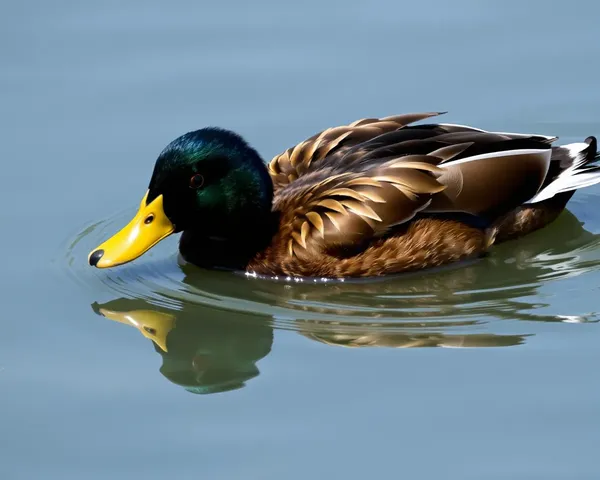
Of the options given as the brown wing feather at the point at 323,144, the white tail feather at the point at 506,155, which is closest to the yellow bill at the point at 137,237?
the brown wing feather at the point at 323,144

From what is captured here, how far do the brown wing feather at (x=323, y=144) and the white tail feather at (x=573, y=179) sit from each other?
1.20 metres

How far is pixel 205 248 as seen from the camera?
11906 mm

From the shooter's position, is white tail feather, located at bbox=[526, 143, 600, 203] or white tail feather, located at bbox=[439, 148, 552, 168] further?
white tail feather, located at bbox=[526, 143, 600, 203]

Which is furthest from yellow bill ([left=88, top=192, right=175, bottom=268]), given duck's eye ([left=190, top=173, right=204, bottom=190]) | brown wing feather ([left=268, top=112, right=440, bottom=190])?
brown wing feather ([left=268, top=112, right=440, bottom=190])

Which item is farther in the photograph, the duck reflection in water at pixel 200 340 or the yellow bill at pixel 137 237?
the yellow bill at pixel 137 237

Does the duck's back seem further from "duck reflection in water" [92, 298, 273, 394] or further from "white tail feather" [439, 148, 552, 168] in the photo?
"duck reflection in water" [92, 298, 273, 394]

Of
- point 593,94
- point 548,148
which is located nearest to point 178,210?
point 548,148

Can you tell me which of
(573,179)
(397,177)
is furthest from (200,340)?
(573,179)

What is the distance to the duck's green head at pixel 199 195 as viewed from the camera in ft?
37.2

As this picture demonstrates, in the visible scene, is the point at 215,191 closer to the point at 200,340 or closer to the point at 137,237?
the point at 137,237

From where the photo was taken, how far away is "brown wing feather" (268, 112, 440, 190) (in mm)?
12188

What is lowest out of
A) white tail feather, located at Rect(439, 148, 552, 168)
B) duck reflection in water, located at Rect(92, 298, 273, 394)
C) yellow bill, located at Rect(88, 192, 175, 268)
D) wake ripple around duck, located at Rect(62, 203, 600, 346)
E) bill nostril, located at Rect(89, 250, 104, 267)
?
duck reflection in water, located at Rect(92, 298, 273, 394)

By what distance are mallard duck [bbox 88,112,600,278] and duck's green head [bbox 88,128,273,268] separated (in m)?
0.01

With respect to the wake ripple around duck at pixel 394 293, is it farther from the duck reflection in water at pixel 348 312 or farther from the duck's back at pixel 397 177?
the duck's back at pixel 397 177
